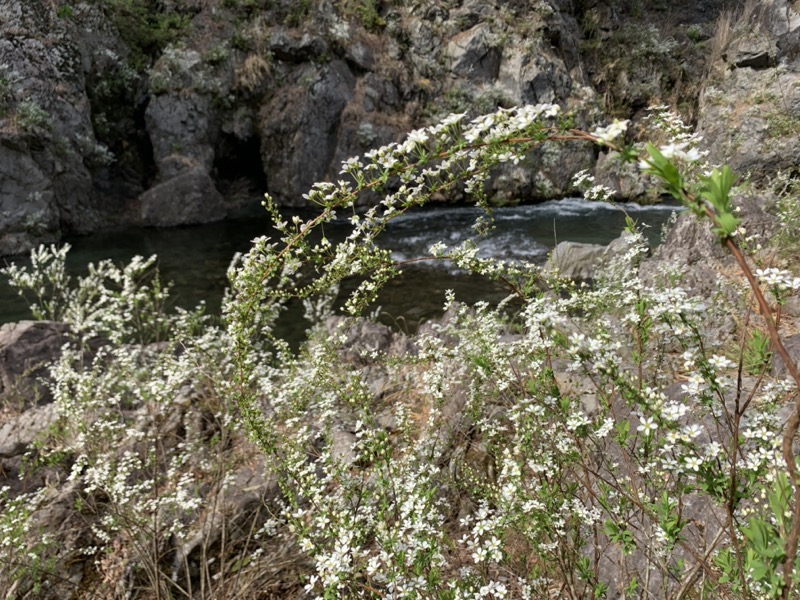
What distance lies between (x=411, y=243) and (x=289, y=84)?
7406 mm

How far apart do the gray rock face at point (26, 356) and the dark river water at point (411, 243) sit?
2.93 metres

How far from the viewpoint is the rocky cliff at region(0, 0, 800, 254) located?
13.0 metres

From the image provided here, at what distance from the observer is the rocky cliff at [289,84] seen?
13.0 m

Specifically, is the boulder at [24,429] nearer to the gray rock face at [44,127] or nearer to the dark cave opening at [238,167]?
the gray rock face at [44,127]

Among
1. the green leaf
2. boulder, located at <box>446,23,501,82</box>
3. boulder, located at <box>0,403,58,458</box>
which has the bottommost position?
boulder, located at <box>0,403,58,458</box>

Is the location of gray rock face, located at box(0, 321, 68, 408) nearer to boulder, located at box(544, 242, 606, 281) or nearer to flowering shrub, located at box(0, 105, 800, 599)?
flowering shrub, located at box(0, 105, 800, 599)

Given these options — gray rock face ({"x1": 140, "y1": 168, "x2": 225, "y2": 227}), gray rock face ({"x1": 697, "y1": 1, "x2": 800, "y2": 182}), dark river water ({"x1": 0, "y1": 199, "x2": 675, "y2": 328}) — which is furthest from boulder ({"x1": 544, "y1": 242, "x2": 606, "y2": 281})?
gray rock face ({"x1": 140, "y1": 168, "x2": 225, "y2": 227})

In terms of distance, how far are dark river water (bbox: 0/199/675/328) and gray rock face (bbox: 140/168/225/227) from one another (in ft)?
1.41

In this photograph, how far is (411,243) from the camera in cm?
1176

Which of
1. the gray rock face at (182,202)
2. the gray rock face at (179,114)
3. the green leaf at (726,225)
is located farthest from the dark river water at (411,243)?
the green leaf at (726,225)

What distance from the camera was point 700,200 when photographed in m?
0.88

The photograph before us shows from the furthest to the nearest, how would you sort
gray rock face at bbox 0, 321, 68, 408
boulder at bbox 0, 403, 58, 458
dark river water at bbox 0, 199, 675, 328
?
dark river water at bbox 0, 199, 675, 328, gray rock face at bbox 0, 321, 68, 408, boulder at bbox 0, 403, 58, 458

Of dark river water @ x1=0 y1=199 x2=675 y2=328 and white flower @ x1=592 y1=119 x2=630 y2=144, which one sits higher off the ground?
white flower @ x1=592 y1=119 x2=630 y2=144

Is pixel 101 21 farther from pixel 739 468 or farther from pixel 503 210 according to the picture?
pixel 739 468
